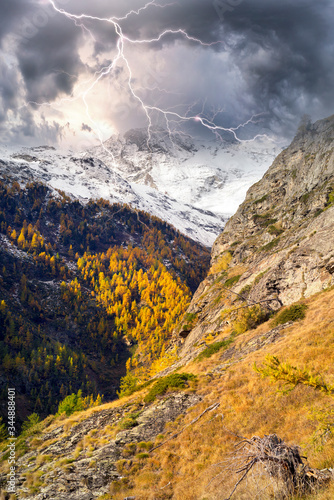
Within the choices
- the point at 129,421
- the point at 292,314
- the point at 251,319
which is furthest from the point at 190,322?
the point at 129,421

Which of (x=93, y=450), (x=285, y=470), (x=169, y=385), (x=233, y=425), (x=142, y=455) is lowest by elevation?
(x=93, y=450)

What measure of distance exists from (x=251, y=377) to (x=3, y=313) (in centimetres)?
15896

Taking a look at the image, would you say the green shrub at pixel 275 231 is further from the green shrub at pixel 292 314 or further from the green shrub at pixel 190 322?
the green shrub at pixel 292 314

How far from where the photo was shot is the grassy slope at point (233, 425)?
9.98m

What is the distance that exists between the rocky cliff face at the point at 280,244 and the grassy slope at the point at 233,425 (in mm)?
10050

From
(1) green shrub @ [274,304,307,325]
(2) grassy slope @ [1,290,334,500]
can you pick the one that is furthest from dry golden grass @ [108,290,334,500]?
(1) green shrub @ [274,304,307,325]

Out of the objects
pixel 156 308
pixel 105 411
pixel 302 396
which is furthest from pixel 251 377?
pixel 156 308

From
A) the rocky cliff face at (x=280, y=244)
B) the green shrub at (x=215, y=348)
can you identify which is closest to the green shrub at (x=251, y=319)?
the rocky cliff face at (x=280, y=244)

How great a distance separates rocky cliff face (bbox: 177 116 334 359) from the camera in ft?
98.0

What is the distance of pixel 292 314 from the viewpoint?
24.8 m

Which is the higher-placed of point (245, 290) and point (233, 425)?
point (245, 290)

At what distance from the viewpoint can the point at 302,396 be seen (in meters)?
13.4

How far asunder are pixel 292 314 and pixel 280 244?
74.7ft

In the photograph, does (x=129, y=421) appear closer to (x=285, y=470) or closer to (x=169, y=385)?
(x=169, y=385)
